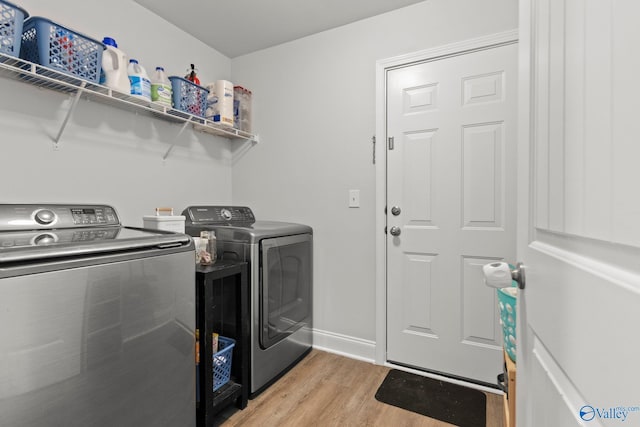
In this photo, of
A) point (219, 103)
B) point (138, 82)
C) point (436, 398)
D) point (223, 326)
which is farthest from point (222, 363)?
point (219, 103)

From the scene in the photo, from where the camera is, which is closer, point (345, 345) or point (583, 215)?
point (583, 215)

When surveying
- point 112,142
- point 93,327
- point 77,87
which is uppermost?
point 77,87

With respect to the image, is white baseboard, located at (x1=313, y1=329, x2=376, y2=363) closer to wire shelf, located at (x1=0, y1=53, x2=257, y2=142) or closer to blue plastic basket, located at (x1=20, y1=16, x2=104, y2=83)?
wire shelf, located at (x1=0, y1=53, x2=257, y2=142)

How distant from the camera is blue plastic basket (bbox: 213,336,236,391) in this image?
1.63 meters

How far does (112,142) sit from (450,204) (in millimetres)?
2150

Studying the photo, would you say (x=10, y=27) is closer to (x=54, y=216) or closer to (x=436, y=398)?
(x=54, y=216)

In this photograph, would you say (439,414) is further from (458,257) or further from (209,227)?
(209,227)

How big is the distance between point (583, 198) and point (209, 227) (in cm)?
190

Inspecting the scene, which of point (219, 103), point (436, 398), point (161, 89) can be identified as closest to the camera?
point (436, 398)

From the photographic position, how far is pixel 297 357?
86.4 inches

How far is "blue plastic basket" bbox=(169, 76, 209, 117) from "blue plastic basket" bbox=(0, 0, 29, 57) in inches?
29.8

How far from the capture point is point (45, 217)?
4.63 feet

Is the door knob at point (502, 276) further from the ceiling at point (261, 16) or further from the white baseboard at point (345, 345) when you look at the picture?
the ceiling at point (261, 16)

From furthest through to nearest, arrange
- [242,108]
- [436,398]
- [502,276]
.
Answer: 1. [242,108]
2. [436,398]
3. [502,276]
